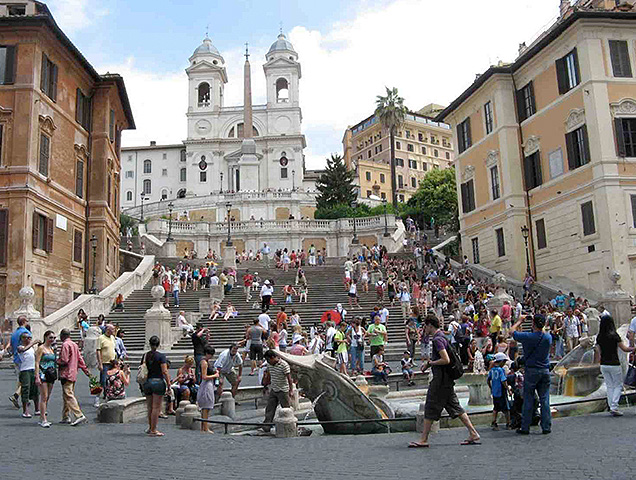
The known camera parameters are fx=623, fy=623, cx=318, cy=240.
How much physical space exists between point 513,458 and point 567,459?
570 mm

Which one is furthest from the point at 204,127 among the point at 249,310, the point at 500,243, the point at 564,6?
the point at 249,310

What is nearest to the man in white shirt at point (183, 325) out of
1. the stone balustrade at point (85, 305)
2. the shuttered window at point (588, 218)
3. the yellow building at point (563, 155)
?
the stone balustrade at point (85, 305)

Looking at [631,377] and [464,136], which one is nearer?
[631,377]

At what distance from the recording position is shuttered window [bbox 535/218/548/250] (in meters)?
30.5

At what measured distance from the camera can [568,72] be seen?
28750mm

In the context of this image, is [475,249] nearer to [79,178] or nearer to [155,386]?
[79,178]

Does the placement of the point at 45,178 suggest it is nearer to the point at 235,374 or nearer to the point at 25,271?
the point at 25,271

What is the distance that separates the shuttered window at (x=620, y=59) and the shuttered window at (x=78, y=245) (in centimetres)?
2580

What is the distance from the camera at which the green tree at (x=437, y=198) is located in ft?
210

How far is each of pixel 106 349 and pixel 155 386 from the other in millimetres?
3955

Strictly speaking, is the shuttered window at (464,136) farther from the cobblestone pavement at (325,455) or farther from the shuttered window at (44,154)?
the cobblestone pavement at (325,455)

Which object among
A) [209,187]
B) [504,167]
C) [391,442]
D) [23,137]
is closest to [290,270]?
[504,167]

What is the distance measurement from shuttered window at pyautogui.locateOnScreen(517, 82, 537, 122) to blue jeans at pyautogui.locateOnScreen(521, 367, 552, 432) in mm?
25979

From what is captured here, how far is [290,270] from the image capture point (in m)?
36.1
